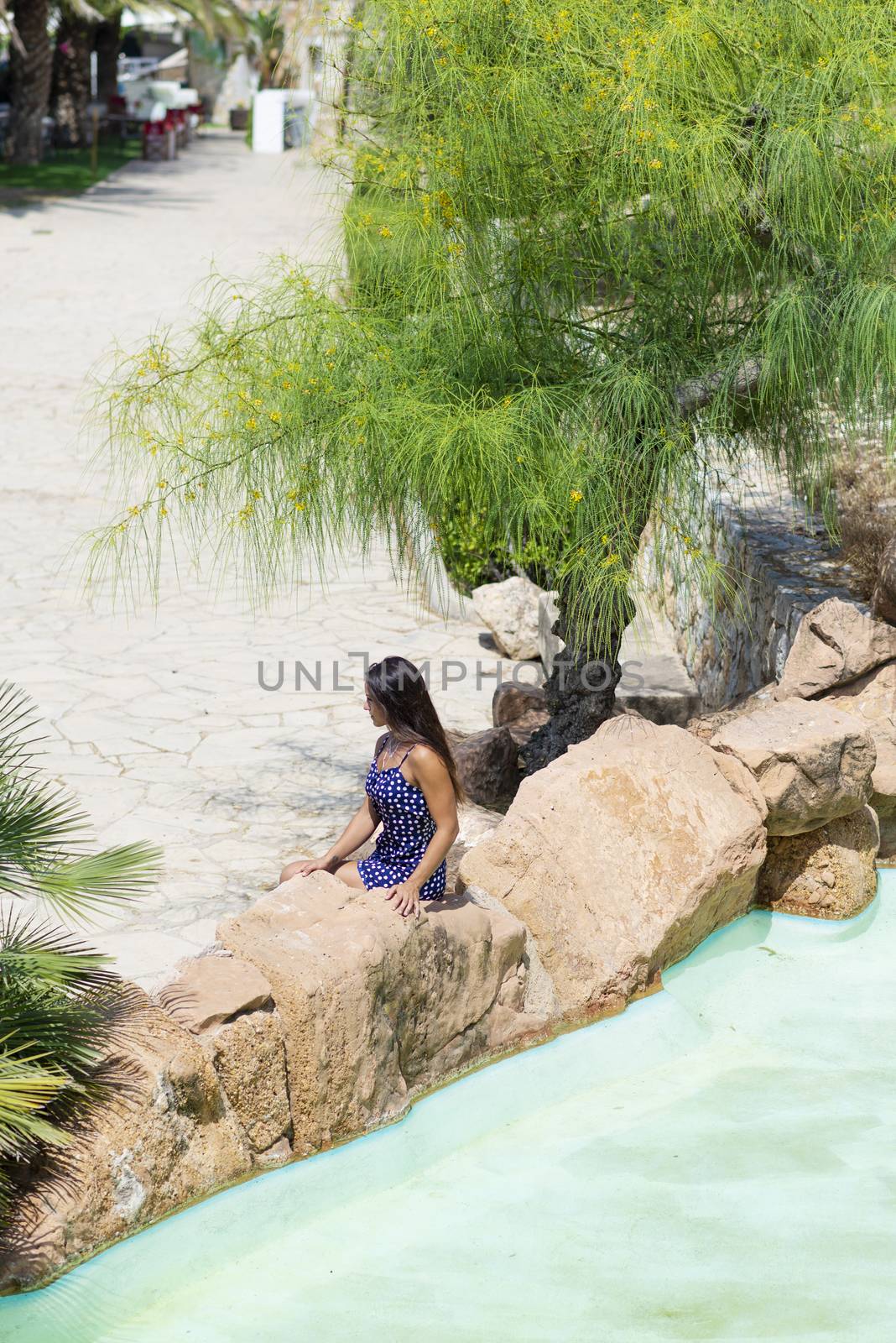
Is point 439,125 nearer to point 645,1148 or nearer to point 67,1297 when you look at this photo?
point 645,1148

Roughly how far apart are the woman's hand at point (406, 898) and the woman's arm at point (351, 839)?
1.59 ft

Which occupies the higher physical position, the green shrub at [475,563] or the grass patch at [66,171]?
the grass patch at [66,171]

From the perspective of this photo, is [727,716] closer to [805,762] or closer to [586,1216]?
[805,762]

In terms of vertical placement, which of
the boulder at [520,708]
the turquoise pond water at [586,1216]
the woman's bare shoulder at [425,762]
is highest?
the woman's bare shoulder at [425,762]

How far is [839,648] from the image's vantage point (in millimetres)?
7082

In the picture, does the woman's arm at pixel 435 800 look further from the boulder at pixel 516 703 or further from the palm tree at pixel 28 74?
the palm tree at pixel 28 74

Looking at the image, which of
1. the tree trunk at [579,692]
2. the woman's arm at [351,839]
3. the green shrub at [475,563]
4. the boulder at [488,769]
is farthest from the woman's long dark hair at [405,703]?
the green shrub at [475,563]

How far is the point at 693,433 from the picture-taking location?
637 cm

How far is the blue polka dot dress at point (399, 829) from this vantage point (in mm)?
5359

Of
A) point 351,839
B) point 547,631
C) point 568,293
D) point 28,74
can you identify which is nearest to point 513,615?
point 547,631

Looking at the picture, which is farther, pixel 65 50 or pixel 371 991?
pixel 65 50

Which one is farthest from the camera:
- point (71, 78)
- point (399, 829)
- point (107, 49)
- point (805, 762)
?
point (107, 49)

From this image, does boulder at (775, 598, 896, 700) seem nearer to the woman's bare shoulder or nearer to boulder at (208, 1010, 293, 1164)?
the woman's bare shoulder

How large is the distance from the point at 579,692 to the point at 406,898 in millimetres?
2632
